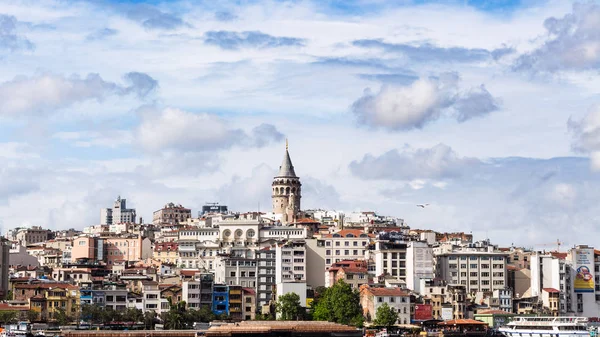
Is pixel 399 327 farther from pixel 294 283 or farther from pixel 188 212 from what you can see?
pixel 188 212

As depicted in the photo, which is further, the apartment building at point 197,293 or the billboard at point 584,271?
the billboard at point 584,271

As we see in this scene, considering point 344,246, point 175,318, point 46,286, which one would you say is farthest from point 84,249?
point 175,318

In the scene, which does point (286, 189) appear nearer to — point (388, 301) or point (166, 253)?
point (166, 253)

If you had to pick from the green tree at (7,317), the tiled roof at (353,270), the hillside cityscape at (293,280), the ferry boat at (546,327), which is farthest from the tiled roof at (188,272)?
the ferry boat at (546,327)

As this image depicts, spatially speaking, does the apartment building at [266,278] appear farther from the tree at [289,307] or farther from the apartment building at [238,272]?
the tree at [289,307]

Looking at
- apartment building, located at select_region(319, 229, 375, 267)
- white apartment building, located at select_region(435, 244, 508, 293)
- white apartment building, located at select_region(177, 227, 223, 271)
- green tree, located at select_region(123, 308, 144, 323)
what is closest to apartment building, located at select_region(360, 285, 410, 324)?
white apartment building, located at select_region(435, 244, 508, 293)

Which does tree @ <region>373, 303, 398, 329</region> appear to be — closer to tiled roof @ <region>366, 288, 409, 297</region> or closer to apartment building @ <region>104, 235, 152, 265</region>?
tiled roof @ <region>366, 288, 409, 297</region>
